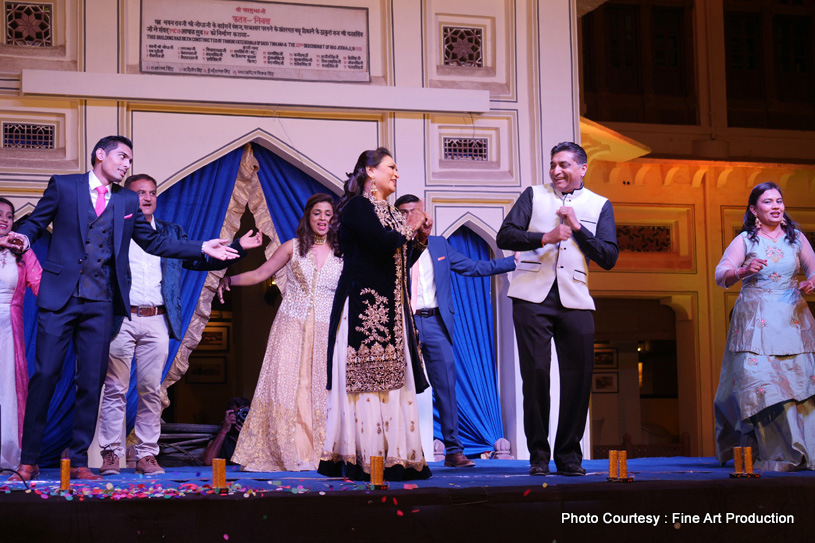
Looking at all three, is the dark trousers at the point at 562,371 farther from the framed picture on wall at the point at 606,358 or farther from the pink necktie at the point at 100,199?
the framed picture on wall at the point at 606,358

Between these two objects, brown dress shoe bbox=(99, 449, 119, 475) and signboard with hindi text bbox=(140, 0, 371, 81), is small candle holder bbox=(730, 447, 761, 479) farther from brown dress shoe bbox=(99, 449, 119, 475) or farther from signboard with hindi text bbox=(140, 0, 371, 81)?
signboard with hindi text bbox=(140, 0, 371, 81)

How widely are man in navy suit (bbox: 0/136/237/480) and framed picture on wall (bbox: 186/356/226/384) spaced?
6.59 metres

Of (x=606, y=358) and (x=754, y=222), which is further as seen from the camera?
(x=606, y=358)

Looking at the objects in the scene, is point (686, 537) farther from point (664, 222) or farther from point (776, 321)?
point (664, 222)

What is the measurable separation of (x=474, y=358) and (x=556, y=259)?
3.17 meters

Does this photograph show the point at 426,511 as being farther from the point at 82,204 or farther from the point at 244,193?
the point at 244,193

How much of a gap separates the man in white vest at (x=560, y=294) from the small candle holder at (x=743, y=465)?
0.66 metres

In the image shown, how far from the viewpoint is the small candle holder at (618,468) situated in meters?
3.88

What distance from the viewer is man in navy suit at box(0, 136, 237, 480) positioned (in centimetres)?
455

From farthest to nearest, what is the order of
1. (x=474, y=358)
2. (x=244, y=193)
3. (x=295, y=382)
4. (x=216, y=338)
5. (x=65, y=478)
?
(x=216, y=338)
(x=474, y=358)
(x=244, y=193)
(x=295, y=382)
(x=65, y=478)

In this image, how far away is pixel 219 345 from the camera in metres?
11.5

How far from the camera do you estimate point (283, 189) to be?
7.57m

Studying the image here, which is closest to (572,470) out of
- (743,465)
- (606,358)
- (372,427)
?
(743,465)

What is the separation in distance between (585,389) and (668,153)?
7579 millimetres
